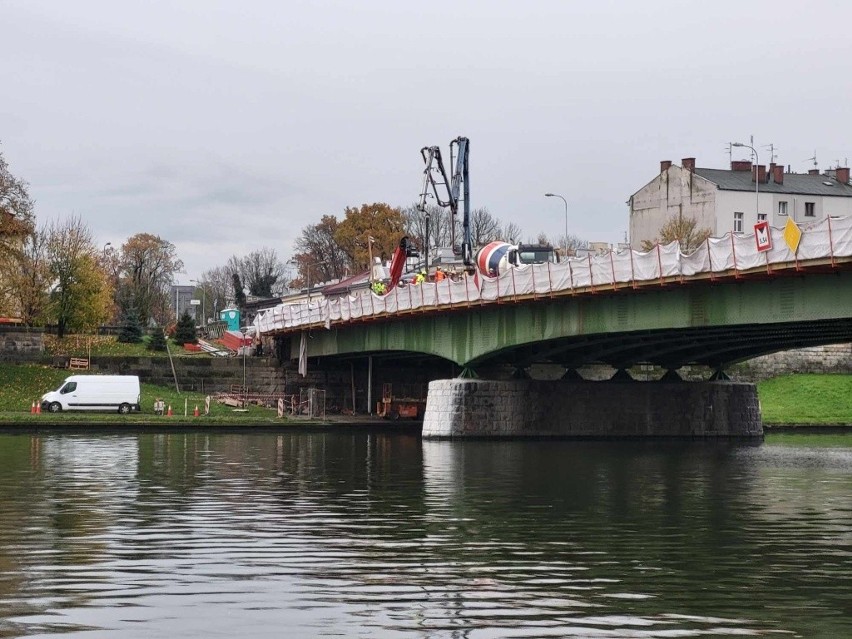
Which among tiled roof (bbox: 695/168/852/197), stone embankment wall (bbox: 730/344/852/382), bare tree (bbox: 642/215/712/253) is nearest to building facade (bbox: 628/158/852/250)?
tiled roof (bbox: 695/168/852/197)

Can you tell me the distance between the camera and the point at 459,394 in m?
73.1

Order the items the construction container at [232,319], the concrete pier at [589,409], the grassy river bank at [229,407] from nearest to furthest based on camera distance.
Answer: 1. the concrete pier at [589,409]
2. the grassy river bank at [229,407]
3. the construction container at [232,319]

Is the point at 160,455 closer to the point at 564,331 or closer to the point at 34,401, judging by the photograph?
the point at 564,331

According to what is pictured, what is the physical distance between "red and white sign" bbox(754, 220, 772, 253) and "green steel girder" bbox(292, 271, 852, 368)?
1644 millimetres

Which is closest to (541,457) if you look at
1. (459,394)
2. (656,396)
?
(459,394)

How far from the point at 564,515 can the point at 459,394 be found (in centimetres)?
3830

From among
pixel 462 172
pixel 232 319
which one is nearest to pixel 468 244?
pixel 462 172

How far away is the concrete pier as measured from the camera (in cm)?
7350

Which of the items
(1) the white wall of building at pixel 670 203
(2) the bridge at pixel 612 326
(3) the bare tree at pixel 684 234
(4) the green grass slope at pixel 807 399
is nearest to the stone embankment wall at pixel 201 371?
(2) the bridge at pixel 612 326

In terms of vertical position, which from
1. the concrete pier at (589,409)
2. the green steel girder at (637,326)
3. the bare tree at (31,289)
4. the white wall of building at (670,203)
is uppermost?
the white wall of building at (670,203)

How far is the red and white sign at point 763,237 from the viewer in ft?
164

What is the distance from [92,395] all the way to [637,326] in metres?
39.0

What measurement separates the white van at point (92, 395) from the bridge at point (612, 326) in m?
12.2

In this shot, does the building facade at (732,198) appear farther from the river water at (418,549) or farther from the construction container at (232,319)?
the river water at (418,549)
